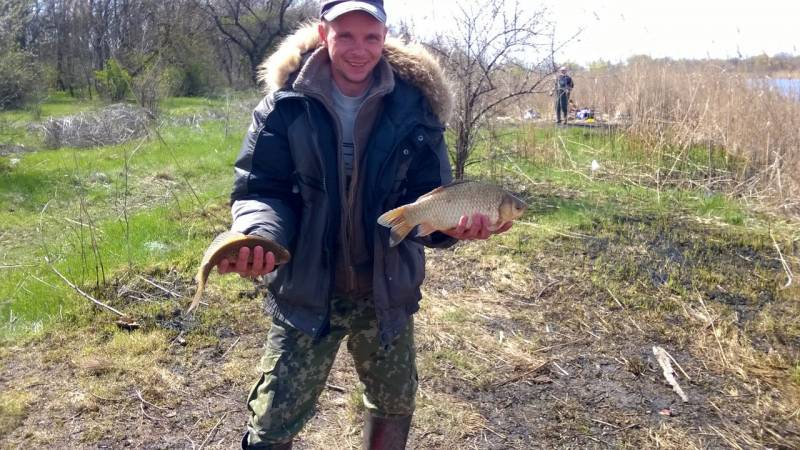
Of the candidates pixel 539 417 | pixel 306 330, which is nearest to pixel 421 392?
pixel 539 417

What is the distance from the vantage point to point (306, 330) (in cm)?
213

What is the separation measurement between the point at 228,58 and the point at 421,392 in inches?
1456

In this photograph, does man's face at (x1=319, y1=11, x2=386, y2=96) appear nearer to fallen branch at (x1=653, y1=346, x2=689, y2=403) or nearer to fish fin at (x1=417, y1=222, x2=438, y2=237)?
fish fin at (x1=417, y1=222, x2=438, y2=237)

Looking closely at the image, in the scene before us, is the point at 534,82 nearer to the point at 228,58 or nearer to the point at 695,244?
the point at 695,244

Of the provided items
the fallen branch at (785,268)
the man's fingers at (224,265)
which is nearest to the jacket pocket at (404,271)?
the man's fingers at (224,265)

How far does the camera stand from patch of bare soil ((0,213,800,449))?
321 cm

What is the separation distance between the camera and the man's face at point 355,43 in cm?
212

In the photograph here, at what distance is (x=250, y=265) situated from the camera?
6.50 feet

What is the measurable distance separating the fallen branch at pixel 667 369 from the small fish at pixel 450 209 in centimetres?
185


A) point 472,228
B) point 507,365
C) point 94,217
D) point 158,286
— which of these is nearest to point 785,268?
point 507,365

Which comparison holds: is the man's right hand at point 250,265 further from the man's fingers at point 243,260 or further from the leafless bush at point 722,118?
the leafless bush at point 722,118

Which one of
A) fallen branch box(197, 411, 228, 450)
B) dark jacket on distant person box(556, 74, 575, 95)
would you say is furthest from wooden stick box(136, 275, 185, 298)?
dark jacket on distant person box(556, 74, 575, 95)

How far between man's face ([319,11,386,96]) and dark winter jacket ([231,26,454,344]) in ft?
0.27

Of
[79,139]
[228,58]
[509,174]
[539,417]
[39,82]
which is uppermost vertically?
[228,58]
